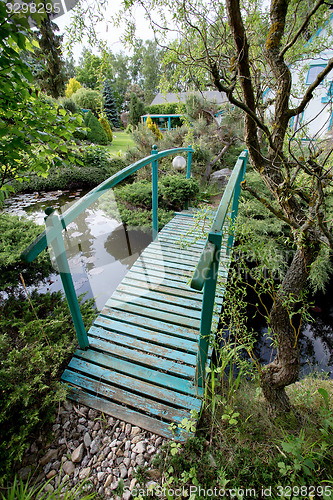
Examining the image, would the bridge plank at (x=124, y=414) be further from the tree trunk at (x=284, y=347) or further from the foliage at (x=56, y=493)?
the tree trunk at (x=284, y=347)

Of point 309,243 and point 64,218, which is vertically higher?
point 64,218

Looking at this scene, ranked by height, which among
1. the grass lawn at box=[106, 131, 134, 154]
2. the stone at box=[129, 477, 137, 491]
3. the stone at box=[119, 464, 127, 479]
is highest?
the grass lawn at box=[106, 131, 134, 154]

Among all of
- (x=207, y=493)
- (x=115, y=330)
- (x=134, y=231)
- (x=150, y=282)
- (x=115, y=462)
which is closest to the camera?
(x=207, y=493)

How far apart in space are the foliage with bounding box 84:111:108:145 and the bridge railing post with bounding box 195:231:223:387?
468 inches

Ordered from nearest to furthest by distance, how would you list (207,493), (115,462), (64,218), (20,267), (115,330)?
(207,493), (115,462), (64,218), (115,330), (20,267)

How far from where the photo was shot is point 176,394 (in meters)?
1.61

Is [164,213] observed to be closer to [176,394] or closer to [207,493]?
[176,394]

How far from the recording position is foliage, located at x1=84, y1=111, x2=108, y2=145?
11.3 metres

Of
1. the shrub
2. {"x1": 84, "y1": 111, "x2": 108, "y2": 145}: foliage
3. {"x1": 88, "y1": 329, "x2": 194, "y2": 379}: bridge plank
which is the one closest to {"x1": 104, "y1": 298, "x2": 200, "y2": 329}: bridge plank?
{"x1": 88, "y1": 329, "x2": 194, "y2": 379}: bridge plank

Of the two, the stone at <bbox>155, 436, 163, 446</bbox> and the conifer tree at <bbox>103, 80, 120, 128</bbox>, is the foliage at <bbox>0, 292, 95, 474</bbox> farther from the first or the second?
the conifer tree at <bbox>103, 80, 120, 128</bbox>

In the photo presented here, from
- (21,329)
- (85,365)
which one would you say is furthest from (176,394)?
(21,329)

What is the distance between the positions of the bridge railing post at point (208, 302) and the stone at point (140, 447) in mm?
468

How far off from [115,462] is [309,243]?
62.3 inches

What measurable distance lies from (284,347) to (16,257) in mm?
2316
